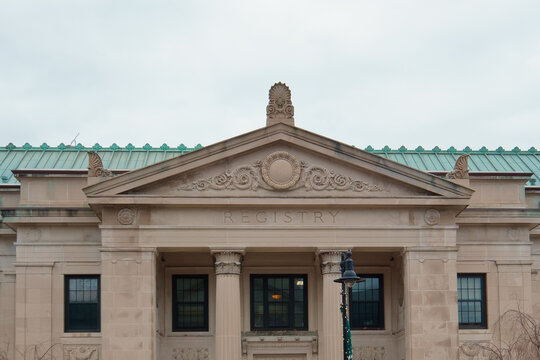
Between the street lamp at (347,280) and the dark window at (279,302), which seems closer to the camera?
the street lamp at (347,280)

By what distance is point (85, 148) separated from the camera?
59406 mm

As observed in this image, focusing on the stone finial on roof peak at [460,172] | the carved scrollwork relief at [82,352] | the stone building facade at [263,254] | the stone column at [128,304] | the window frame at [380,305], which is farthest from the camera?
the window frame at [380,305]

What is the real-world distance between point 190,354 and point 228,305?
198 inches

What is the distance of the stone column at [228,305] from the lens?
46219mm

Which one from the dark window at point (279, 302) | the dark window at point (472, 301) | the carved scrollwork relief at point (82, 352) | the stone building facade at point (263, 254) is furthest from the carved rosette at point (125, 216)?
the dark window at point (472, 301)

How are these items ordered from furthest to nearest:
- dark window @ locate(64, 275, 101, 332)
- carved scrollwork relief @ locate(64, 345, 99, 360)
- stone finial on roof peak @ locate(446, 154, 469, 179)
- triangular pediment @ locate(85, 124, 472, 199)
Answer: dark window @ locate(64, 275, 101, 332), carved scrollwork relief @ locate(64, 345, 99, 360), stone finial on roof peak @ locate(446, 154, 469, 179), triangular pediment @ locate(85, 124, 472, 199)

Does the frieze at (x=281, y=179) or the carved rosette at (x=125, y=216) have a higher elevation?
the frieze at (x=281, y=179)

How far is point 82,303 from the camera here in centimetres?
4988

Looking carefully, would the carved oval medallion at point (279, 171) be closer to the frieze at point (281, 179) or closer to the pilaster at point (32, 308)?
the frieze at point (281, 179)

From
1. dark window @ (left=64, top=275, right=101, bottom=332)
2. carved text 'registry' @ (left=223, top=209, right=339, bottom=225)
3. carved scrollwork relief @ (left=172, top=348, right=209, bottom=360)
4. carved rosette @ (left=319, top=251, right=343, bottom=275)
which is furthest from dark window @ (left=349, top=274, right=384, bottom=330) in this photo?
dark window @ (left=64, top=275, right=101, bottom=332)

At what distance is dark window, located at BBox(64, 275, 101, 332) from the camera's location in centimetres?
4959

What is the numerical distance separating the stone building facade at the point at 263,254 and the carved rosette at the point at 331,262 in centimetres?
9

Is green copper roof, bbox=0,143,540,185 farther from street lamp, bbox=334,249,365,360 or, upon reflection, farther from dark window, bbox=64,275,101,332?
street lamp, bbox=334,249,365,360

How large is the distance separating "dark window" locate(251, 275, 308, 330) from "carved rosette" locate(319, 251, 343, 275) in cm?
435
